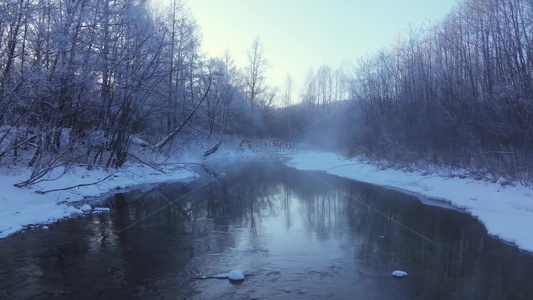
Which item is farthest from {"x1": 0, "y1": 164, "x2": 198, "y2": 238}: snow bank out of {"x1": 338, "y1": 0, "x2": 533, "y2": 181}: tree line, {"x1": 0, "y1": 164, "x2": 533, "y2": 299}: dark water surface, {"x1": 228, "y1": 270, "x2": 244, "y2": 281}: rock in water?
{"x1": 338, "y1": 0, "x2": 533, "y2": 181}: tree line

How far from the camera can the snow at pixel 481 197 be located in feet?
32.8

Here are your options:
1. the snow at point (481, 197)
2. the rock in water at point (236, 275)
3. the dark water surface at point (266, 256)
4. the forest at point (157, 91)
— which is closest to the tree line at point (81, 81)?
the forest at point (157, 91)

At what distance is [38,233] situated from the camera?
952cm

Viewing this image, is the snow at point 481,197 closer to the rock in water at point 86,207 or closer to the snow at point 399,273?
the snow at point 399,273

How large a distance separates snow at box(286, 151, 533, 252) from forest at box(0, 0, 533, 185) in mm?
979

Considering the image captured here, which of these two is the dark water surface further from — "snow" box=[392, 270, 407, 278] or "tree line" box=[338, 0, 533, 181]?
"tree line" box=[338, 0, 533, 181]

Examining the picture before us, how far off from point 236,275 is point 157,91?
1842cm

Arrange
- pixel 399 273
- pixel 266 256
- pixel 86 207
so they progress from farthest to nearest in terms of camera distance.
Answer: pixel 86 207
pixel 266 256
pixel 399 273

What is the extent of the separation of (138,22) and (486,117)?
17.3 meters

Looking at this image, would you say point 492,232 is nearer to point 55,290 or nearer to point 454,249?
point 454,249

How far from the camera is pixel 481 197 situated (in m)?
14.4

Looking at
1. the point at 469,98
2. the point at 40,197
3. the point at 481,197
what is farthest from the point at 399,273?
A: the point at 469,98

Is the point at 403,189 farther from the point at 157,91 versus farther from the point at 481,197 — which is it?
the point at 157,91

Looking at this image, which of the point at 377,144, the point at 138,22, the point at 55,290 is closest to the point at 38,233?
the point at 55,290
